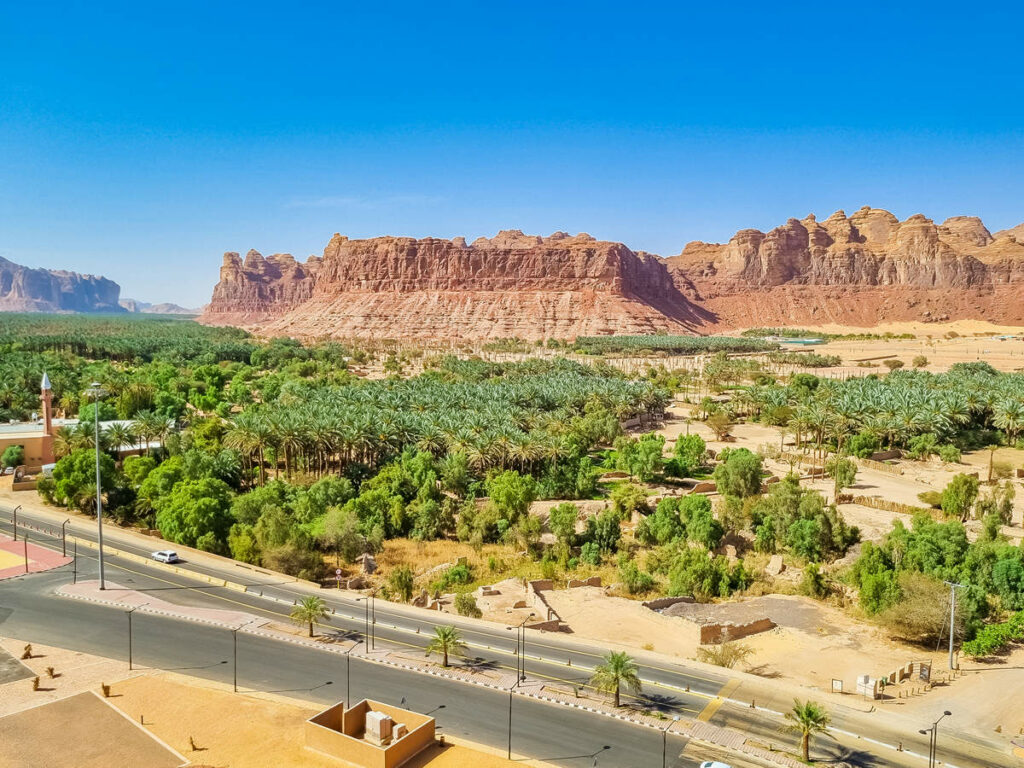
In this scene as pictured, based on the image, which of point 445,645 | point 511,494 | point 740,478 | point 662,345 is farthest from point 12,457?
point 662,345

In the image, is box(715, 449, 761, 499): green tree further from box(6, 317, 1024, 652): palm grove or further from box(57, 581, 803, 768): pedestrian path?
box(57, 581, 803, 768): pedestrian path

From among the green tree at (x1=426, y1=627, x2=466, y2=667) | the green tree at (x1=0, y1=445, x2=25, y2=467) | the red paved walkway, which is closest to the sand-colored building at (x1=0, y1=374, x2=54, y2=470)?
the green tree at (x1=0, y1=445, x2=25, y2=467)

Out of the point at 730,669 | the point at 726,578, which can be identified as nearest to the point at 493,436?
the point at 726,578

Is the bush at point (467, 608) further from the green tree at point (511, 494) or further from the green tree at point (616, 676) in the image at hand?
the green tree at point (511, 494)

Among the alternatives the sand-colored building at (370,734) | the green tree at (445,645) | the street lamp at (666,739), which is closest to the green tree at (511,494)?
the green tree at (445,645)

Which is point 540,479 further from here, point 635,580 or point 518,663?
point 518,663

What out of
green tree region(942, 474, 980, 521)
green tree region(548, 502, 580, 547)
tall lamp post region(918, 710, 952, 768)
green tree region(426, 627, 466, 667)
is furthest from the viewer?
green tree region(942, 474, 980, 521)
